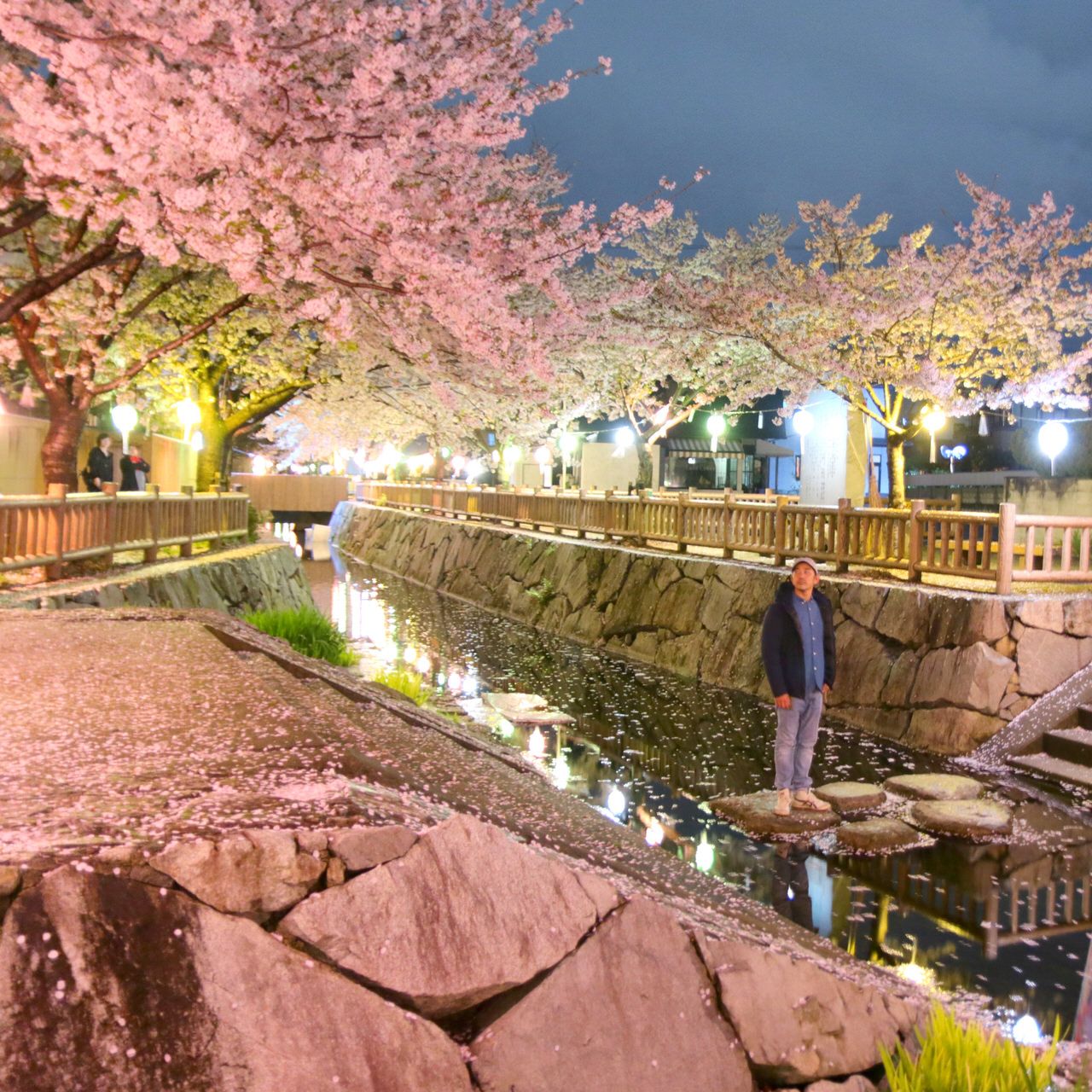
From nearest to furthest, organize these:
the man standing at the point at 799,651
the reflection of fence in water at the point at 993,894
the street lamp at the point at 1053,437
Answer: the reflection of fence in water at the point at 993,894 → the man standing at the point at 799,651 → the street lamp at the point at 1053,437

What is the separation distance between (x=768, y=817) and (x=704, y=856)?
1.02 m

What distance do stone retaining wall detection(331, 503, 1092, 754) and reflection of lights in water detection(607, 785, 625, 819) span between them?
3953mm

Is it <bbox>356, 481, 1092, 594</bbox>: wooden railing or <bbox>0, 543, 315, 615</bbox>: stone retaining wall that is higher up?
<bbox>356, 481, 1092, 594</bbox>: wooden railing

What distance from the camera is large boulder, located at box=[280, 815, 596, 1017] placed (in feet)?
10.8

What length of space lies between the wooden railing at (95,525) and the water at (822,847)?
3774 mm

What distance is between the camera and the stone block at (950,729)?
10.9 m

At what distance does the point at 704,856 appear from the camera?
7859 mm

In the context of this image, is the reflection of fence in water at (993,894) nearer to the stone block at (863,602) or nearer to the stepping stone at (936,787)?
the stepping stone at (936,787)

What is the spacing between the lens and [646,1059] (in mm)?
3588

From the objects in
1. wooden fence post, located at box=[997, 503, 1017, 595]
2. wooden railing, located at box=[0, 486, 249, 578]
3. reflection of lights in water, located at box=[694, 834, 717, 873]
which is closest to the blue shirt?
reflection of lights in water, located at box=[694, 834, 717, 873]

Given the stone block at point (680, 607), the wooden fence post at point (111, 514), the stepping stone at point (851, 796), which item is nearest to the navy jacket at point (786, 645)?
the stepping stone at point (851, 796)

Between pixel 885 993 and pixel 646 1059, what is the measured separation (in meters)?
1.36

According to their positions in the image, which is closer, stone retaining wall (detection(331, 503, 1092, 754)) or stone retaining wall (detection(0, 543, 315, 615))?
stone retaining wall (detection(0, 543, 315, 615))

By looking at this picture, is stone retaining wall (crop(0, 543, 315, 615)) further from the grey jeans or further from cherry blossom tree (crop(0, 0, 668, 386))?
the grey jeans
